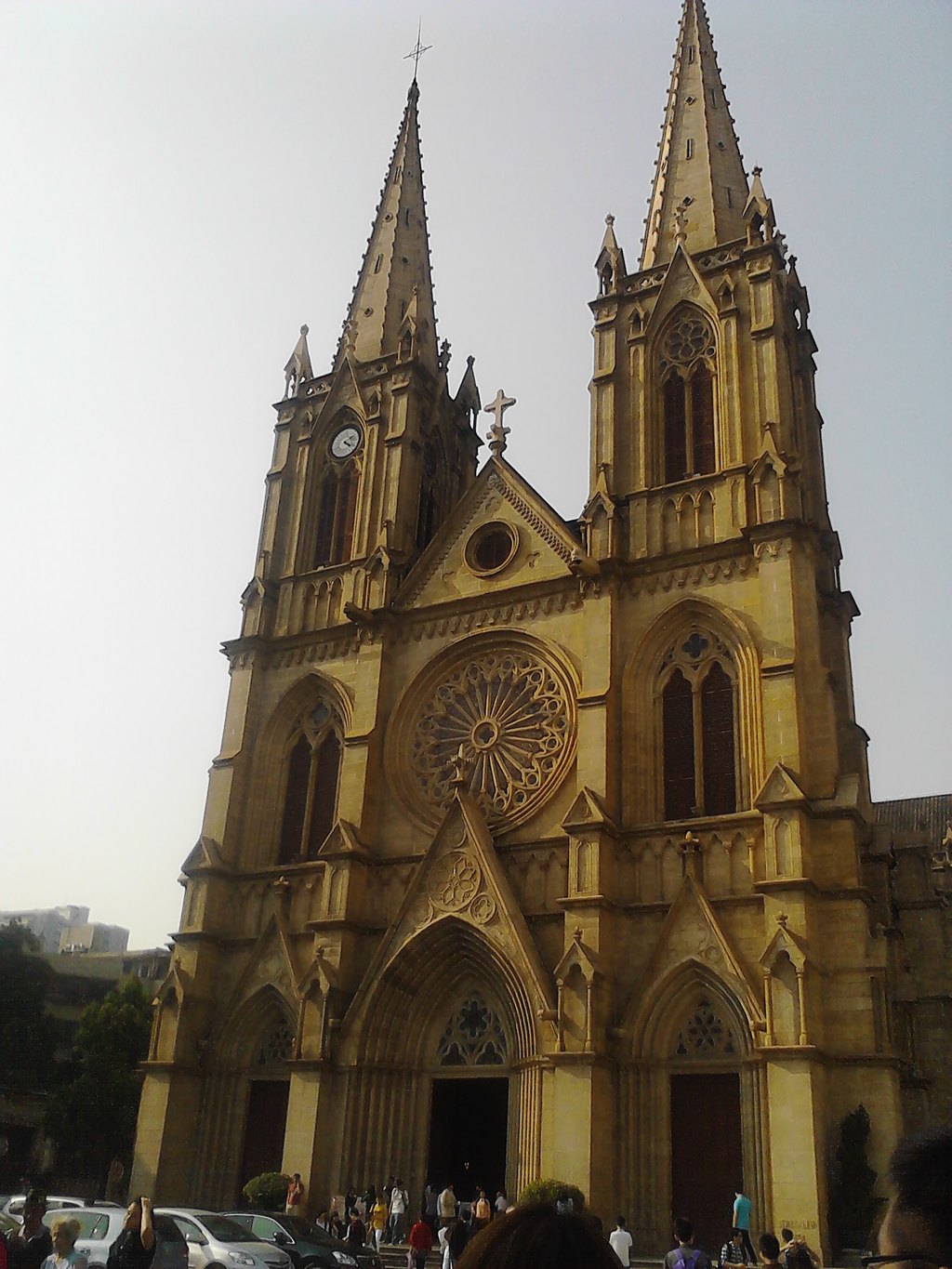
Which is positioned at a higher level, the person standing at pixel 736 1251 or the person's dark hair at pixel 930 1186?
the person's dark hair at pixel 930 1186

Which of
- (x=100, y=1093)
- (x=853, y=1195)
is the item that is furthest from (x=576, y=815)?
(x=100, y=1093)

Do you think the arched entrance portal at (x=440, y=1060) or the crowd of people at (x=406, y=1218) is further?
the arched entrance portal at (x=440, y=1060)

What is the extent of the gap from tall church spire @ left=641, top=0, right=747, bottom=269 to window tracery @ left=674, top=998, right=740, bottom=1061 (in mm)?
20569

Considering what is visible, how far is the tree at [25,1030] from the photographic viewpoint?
137 feet

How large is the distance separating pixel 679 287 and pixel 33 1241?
1107 inches

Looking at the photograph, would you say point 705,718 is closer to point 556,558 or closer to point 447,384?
point 556,558

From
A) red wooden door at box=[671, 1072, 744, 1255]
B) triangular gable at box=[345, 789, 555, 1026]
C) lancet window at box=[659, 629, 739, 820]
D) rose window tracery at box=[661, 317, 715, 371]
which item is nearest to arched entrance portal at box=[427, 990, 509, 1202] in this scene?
triangular gable at box=[345, 789, 555, 1026]

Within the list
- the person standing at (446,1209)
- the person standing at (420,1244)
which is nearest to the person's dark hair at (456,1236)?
the person standing at (420,1244)

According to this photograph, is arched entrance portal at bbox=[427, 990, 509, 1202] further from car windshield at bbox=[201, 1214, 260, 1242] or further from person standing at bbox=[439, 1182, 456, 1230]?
car windshield at bbox=[201, 1214, 260, 1242]

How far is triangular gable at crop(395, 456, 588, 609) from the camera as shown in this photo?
98.1 feet

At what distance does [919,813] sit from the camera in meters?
47.1

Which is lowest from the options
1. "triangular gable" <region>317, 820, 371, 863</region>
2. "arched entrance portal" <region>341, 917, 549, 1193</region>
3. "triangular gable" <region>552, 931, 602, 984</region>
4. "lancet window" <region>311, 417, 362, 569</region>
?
"arched entrance portal" <region>341, 917, 549, 1193</region>

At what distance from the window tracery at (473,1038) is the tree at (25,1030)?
22423 millimetres

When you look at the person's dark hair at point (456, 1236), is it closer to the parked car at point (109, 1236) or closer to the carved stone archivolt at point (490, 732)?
the parked car at point (109, 1236)
